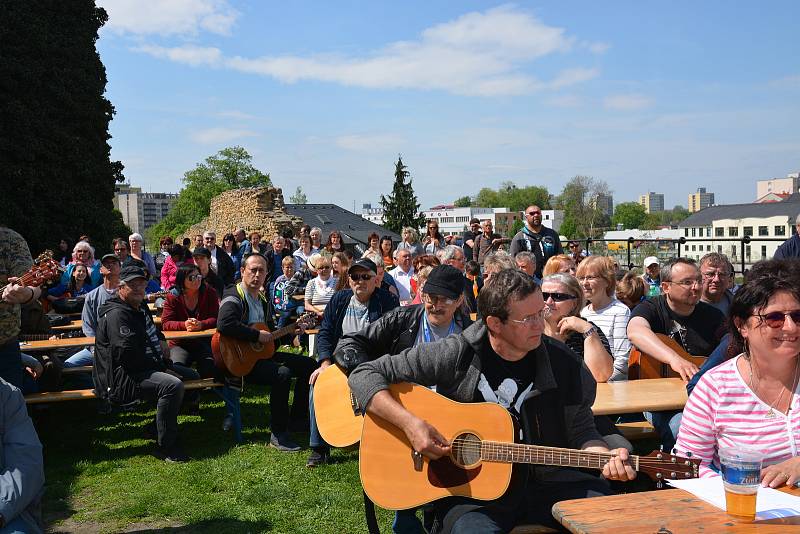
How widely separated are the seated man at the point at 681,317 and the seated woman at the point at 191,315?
14.1ft

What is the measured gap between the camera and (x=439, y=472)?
286cm

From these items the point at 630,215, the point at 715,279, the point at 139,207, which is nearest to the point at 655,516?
the point at 715,279

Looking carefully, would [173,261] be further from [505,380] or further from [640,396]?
[505,380]

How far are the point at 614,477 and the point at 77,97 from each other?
24348mm

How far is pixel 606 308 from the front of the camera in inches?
193

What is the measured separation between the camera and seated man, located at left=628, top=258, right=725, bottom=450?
14.9 feet

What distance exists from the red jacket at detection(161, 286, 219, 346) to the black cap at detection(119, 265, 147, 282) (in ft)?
5.23

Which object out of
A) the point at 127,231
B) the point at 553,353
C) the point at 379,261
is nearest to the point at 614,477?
the point at 553,353

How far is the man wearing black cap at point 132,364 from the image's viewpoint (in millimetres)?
5352

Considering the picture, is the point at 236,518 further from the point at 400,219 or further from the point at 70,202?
the point at 400,219

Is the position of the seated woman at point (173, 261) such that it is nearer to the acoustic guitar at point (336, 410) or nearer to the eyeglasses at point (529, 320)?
the acoustic guitar at point (336, 410)

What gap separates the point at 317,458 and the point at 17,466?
8.95 ft

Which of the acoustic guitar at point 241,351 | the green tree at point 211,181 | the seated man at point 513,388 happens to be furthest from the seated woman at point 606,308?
the green tree at point 211,181

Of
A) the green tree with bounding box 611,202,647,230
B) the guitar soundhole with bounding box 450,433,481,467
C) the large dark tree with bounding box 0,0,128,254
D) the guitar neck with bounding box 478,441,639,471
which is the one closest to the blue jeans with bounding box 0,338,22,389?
the guitar soundhole with bounding box 450,433,481,467
